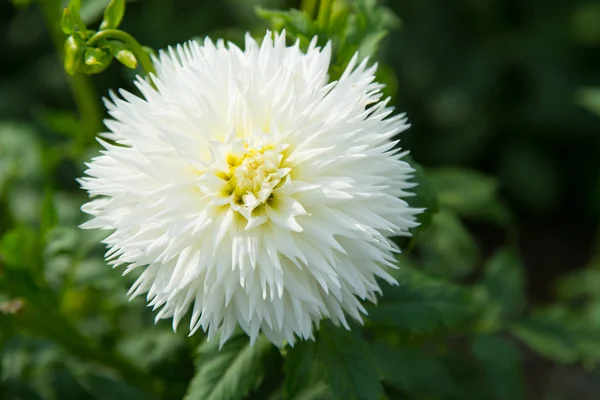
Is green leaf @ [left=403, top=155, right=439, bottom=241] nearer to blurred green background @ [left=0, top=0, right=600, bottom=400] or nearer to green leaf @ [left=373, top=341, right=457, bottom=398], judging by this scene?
green leaf @ [left=373, top=341, right=457, bottom=398]

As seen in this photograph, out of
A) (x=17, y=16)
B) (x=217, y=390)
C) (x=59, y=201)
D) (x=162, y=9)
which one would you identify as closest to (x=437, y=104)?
(x=162, y=9)

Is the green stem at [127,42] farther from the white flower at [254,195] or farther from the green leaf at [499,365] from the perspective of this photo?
the green leaf at [499,365]

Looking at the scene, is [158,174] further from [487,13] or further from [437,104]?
[487,13]

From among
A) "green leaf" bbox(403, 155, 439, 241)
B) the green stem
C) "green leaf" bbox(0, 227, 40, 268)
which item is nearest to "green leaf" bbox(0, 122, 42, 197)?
"green leaf" bbox(0, 227, 40, 268)

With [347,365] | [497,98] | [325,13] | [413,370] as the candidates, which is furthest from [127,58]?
[497,98]

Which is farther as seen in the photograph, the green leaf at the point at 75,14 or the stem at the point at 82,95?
the stem at the point at 82,95

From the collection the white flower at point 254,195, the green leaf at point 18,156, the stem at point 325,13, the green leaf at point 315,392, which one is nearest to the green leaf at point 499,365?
the green leaf at point 315,392

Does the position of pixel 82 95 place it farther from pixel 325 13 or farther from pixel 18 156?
pixel 325 13
